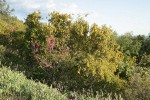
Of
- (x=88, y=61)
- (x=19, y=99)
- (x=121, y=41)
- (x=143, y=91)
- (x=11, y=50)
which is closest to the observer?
(x=19, y=99)

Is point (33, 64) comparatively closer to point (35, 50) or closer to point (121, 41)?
point (35, 50)

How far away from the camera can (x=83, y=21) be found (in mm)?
24844

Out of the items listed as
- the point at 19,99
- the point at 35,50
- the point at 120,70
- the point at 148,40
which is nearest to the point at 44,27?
the point at 35,50

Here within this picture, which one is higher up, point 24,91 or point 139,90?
point 139,90

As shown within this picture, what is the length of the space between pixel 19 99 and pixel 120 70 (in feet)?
51.1

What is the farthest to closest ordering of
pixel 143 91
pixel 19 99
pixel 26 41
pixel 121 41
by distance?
pixel 121 41 < pixel 26 41 < pixel 143 91 < pixel 19 99

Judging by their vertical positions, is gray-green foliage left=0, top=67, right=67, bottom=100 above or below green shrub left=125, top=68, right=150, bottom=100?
below

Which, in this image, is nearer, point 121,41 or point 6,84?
point 6,84

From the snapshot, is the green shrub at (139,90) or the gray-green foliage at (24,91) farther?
the green shrub at (139,90)

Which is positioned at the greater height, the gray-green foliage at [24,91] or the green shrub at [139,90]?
the green shrub at [139,90]

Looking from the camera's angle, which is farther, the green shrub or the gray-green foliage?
the green shrub

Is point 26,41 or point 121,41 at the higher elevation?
point 121,41

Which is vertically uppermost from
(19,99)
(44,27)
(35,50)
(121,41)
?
(121,41)

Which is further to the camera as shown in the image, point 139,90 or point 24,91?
point 139,90
